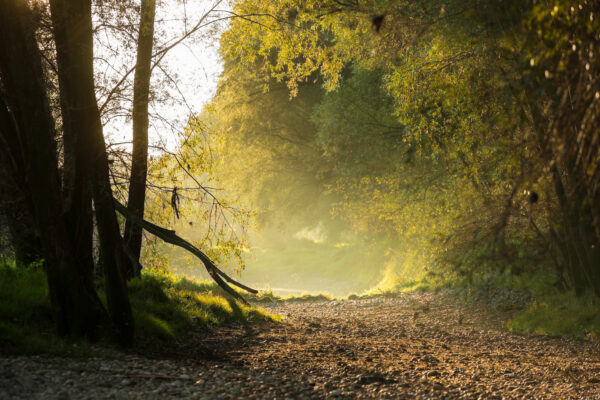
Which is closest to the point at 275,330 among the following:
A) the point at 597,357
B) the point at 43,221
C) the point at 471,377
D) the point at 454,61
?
the point at 471,377

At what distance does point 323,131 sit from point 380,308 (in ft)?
27.3

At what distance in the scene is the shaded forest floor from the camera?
231 inches

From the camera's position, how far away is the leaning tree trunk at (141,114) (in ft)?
32.9

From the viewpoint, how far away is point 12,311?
7367mm

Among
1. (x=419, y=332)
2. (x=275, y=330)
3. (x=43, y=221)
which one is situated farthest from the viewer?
(x=419, y=332)

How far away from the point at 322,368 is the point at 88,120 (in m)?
4.96

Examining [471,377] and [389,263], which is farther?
[389,263]

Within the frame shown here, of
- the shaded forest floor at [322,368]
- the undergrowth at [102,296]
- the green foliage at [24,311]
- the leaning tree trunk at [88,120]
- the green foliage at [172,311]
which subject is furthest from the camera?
the green foliage at [172,311]

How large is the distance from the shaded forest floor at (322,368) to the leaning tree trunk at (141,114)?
295cm

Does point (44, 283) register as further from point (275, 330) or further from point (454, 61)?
point (454, 61)

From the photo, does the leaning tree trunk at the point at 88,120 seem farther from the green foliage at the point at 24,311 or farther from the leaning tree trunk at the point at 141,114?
the leaning tree trunk at the point at 141,114

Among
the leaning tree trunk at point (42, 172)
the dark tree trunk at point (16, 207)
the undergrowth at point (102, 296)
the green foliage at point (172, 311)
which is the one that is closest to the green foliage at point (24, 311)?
the undergrowth at point (102, 296)

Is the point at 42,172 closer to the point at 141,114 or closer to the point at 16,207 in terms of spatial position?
the point at 16,207

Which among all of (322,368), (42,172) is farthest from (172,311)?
(42,172)
